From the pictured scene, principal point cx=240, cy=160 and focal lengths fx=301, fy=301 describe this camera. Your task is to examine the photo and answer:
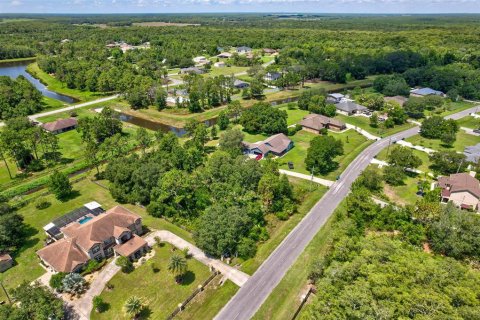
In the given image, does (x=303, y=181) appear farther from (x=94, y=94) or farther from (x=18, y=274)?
(x=94, y=94)

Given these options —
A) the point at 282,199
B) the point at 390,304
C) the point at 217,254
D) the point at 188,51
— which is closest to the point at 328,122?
the point at 282,199

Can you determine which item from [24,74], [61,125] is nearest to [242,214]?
[61,125]

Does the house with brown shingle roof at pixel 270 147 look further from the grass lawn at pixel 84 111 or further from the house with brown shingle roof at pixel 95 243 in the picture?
the grass lawn at pixel 84 111

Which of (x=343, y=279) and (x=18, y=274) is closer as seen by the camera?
(x=343, y=279)

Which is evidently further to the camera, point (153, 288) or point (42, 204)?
point (42, 204)

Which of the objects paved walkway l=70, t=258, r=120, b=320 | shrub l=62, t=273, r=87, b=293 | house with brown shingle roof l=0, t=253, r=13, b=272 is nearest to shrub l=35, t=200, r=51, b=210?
house with brown shingle roof l=0, t=253, r=13, b=272

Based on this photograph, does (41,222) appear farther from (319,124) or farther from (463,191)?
(463,191)
